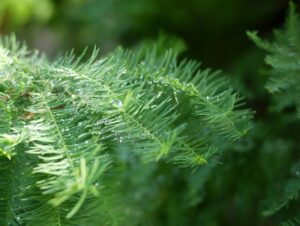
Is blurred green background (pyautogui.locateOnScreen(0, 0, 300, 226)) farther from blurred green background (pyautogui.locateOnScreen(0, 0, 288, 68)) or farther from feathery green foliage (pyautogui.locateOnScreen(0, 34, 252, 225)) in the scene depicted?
feathery green foliage (pyautogui.locateOnScreen(0, 34, 252, 225))

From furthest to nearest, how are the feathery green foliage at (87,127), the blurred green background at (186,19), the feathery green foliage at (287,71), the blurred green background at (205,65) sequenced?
the blurred green background at (186,19)
the blurred green background at (205,65)
the feathery green foliage at (287,71)
the feathery green foliage at (87,127)

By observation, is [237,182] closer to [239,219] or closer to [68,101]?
[239,219]

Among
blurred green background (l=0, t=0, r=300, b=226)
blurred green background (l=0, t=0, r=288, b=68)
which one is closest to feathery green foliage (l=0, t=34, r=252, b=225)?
blurred green background (l=0, t=0, r=300, b=226)

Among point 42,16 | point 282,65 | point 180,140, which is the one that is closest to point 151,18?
point 42,16

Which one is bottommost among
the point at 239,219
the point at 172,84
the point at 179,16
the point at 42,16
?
the point at 239,219

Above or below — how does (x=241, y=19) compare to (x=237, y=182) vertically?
above

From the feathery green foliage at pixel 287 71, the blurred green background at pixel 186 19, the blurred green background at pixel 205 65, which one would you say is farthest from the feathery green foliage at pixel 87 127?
the blurred green background at pixel 186 19

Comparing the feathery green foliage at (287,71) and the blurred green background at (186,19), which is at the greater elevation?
the blurred green background at (186,19)

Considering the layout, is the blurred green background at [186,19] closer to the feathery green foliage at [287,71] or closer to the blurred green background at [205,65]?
the blurred green background at [205,65]
